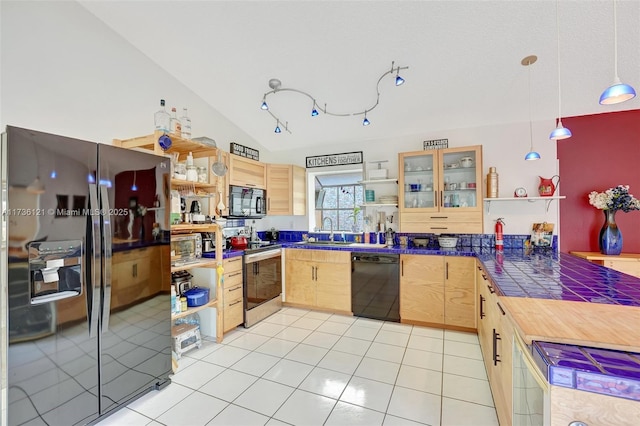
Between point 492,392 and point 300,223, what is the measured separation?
3.22 m

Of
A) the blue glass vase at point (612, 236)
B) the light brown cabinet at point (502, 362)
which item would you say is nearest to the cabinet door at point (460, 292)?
the light brown cabinet at point (502, 362)

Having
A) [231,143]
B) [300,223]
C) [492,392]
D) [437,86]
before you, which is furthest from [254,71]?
[492,392]

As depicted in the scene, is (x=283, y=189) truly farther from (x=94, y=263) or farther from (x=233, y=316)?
(x=94, y=263)

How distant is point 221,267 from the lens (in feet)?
9.40

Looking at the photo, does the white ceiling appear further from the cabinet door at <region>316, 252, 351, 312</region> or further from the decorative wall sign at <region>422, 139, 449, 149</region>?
the cabinet door at <region>316, 252, 351, 312</region>

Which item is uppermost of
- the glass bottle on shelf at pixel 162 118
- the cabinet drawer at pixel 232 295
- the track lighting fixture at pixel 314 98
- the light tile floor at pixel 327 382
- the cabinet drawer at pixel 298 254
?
the track lighting fixture at pixel 314 98

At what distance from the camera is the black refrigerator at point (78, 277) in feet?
4.69

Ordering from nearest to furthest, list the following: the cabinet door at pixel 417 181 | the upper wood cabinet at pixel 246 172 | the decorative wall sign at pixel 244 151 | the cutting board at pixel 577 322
A: 1. the cutting board at pixel 577 322
2. the upper wood cabinet at pixel 246 172
3. the cabinet door at pixel 417 181
4. the decorative wall sign at pixel 244 151

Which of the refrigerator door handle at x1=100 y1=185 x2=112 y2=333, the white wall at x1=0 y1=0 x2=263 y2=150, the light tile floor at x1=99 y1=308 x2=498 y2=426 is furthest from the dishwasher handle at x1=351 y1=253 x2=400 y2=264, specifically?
the white wall at x1=0 y1=0 x2=263 y2=150

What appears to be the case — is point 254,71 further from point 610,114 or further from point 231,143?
point 610,114

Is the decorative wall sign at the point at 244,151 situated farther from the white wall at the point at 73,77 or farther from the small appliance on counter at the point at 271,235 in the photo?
the small appliance on counter at the point at 271,235

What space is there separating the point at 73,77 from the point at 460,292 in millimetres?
4191

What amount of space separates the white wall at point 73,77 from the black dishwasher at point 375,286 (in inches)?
112

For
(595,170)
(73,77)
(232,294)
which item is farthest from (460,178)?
(73,77)
